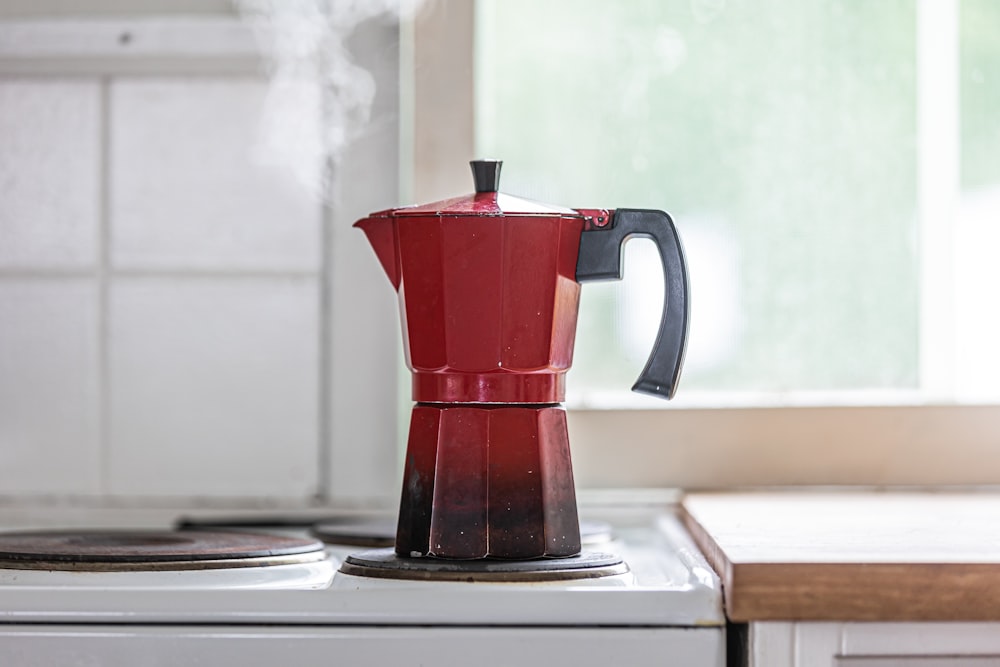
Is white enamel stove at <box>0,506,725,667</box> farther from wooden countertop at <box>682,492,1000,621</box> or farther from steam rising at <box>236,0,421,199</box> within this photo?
steam rising at <box>236,0,421,199</box>

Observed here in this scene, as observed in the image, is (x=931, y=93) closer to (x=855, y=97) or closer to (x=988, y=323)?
(x=855, y=97)

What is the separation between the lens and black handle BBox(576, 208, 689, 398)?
32.8 inches

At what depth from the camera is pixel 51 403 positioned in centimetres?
124

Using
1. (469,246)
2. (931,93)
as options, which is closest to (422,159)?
(469,246)

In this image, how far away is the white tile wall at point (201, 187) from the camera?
1238 millimetres

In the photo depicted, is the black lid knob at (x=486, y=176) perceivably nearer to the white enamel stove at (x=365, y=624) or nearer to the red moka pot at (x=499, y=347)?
the red moka pot at (x=499, y=347)

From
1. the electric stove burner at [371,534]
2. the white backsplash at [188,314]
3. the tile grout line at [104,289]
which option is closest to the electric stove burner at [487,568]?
the electric stove burner at [371,534]

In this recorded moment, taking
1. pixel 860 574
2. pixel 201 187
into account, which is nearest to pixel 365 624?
pixel 860 574

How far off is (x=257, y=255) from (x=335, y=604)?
0.57 meters

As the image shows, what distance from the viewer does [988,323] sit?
127cm

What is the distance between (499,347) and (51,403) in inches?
25.2

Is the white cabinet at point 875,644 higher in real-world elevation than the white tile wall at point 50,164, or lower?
lower

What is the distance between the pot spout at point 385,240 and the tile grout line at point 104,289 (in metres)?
0.48

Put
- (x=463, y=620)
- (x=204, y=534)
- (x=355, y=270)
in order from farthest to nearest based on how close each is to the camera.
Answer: (x=355, y=270) < (x=204, y=534) < (x=463, y=620)
